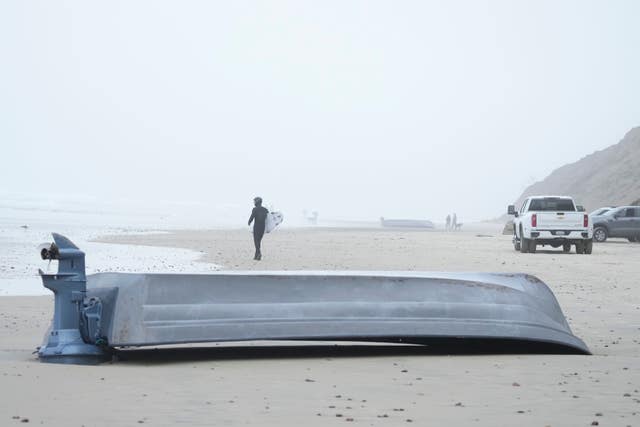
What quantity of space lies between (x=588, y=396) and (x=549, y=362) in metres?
1.69

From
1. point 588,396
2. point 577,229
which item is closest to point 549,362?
point 588,396

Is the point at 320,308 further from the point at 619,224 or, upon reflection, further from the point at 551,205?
the point at 619,224

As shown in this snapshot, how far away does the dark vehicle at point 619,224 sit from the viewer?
4262 centimetres

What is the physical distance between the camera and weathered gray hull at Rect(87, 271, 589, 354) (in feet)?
29.2

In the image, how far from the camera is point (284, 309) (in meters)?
9.21

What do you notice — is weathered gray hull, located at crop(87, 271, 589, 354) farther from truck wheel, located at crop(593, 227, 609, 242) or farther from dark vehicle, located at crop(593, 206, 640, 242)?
truck wheel, located at crop(593, 227, 609, 242)

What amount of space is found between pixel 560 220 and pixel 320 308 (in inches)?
922

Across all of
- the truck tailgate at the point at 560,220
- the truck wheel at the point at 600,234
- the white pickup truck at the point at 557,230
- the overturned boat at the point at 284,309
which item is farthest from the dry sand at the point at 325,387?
the truck wheel at the point at 600,234

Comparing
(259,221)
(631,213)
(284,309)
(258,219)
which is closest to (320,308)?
(284,309)

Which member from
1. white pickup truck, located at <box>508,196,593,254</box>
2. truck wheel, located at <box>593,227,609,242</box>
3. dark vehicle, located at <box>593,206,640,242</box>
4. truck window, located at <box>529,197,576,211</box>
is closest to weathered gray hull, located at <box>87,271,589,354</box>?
white pickup truck, located at <box>508,196,593,254</box>

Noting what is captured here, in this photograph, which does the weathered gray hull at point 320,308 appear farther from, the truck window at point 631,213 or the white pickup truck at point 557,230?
the truck window at point 631,213

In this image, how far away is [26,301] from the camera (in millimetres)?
14344

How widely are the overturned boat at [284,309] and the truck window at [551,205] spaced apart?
75.9 feet

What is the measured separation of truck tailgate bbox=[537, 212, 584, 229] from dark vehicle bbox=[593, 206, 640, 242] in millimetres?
11730
